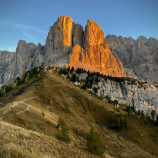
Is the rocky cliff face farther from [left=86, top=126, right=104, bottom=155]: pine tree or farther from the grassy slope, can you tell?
[left=86, top=126, right=104, bottom=155]: pine tree

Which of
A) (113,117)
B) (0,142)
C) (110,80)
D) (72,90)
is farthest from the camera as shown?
(110,80)

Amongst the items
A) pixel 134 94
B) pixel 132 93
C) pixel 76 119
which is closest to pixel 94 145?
pixel 76 119

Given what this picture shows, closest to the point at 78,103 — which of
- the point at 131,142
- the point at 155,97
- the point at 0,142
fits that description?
the point at 131,142

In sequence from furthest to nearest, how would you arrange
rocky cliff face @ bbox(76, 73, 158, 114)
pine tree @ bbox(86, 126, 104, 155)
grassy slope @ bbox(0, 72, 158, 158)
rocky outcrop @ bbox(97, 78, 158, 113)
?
rocky outcrop @ bbox(97, 78, 158, 113) → rocky cliff face @ bbox(76, 73, 158, 114) → grassy slope @ bbox(0, 72, 158, 158) → pine tree @ bbox(86, 126, 104, 155)

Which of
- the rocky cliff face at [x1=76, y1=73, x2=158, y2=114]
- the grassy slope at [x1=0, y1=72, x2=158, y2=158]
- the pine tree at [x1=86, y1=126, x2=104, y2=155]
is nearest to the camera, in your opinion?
the pine tree at [x1=86, y1=126, x2=104, y2=155]

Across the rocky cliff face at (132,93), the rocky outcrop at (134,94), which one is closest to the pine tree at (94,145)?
the rocky cliff face at (132,93)

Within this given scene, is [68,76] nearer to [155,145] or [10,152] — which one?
[155,145]

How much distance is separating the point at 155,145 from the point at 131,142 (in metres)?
8.16

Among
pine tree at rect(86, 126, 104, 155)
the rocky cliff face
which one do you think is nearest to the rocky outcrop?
the rocky cliff face

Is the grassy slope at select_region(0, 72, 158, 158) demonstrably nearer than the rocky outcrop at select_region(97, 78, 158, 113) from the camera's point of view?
Yes

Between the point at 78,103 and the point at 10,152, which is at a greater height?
the point at 10,152

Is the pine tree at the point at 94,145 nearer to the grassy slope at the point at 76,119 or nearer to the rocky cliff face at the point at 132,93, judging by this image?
the grassy slope at the point at 76,119

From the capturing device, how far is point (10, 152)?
28.6ft

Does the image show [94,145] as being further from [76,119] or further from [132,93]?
[132,93]
